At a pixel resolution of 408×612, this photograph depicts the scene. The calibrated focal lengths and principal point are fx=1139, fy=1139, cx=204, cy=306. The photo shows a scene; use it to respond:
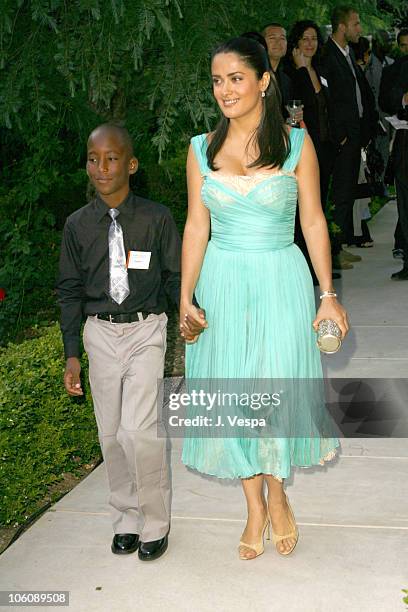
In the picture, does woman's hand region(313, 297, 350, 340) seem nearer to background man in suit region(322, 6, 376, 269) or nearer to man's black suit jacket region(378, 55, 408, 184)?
background man in suit region(322, 6, 376, 269)

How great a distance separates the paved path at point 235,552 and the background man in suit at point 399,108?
466 centimetres

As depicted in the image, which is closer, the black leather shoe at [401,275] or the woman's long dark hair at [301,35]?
the woman's long dark hair at [301,35]

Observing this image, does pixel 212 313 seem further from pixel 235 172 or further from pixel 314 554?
pixel 314 554

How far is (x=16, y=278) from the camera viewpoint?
10.5 metres

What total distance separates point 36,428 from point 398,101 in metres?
5.98

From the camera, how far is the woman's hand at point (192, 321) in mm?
4512

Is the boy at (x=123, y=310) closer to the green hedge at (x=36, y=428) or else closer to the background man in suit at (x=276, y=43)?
the green hedge at (x=36, y=428)

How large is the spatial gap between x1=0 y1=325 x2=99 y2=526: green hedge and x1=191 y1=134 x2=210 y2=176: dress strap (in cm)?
154

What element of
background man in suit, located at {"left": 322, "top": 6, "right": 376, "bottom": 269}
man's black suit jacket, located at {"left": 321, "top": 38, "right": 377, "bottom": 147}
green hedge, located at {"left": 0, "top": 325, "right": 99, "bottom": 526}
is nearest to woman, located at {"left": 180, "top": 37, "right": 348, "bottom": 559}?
green hedge, located at {"left": 0, "top": 325, "right": 99, "bottom": 526}

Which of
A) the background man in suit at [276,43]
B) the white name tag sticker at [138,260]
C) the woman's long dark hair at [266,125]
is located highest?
the woman's long dark hair at [266,125]

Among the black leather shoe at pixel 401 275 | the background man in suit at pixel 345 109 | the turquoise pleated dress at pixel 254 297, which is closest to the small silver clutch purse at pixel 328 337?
the turquoise pleated dress at pixel 254 297

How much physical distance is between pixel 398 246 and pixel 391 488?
666cm

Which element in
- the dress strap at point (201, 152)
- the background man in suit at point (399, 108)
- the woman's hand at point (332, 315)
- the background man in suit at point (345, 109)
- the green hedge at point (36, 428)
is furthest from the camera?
the background man in suit at point (399, 108)

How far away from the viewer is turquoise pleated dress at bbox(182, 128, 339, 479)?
4523 millimetres
